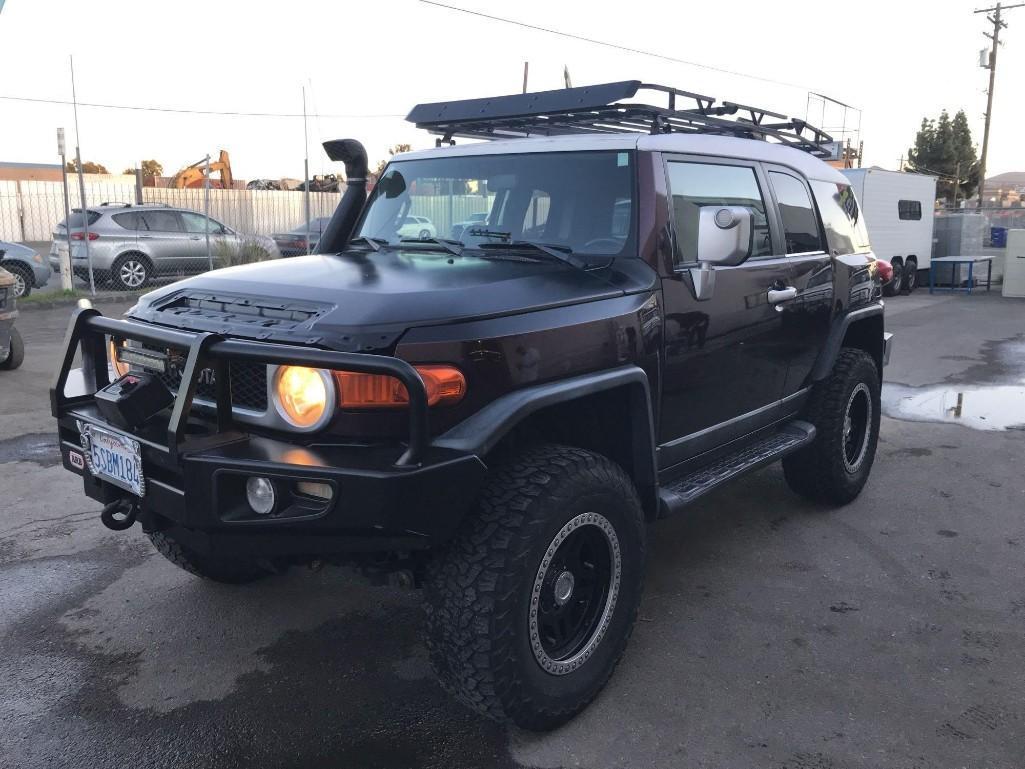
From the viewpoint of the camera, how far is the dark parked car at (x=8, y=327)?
26.4 ft

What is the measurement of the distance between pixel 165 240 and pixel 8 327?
8246 mm

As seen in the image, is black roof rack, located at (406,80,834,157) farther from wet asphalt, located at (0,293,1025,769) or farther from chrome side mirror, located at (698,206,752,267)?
wet asphalt, located at (0,293,1025,769)

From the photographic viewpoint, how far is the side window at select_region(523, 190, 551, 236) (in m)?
3.71

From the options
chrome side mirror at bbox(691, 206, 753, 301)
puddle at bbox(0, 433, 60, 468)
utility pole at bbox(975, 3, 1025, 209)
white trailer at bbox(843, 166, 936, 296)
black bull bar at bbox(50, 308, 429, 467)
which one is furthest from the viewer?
utility pole at bbox(975, 3, 1025, 209)

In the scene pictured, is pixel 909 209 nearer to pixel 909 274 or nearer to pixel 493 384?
pixel 909 274

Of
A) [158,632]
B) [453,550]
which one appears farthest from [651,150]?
[158,632]

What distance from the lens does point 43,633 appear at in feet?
12.0

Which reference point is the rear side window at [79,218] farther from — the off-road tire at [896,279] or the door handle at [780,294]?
the off-road tire at [896,279]

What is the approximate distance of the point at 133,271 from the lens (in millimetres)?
15750

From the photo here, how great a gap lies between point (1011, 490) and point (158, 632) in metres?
4.97

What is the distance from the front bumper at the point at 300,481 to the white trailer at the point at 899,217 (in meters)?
16.4

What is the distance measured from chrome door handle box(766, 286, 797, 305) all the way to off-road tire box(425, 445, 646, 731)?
5.25 feet

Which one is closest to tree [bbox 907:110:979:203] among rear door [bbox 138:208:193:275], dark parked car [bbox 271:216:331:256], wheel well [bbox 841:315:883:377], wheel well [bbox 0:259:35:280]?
dark parked car [bbox 271:216:331:256]

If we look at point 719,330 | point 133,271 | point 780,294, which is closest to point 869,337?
point 780,294
